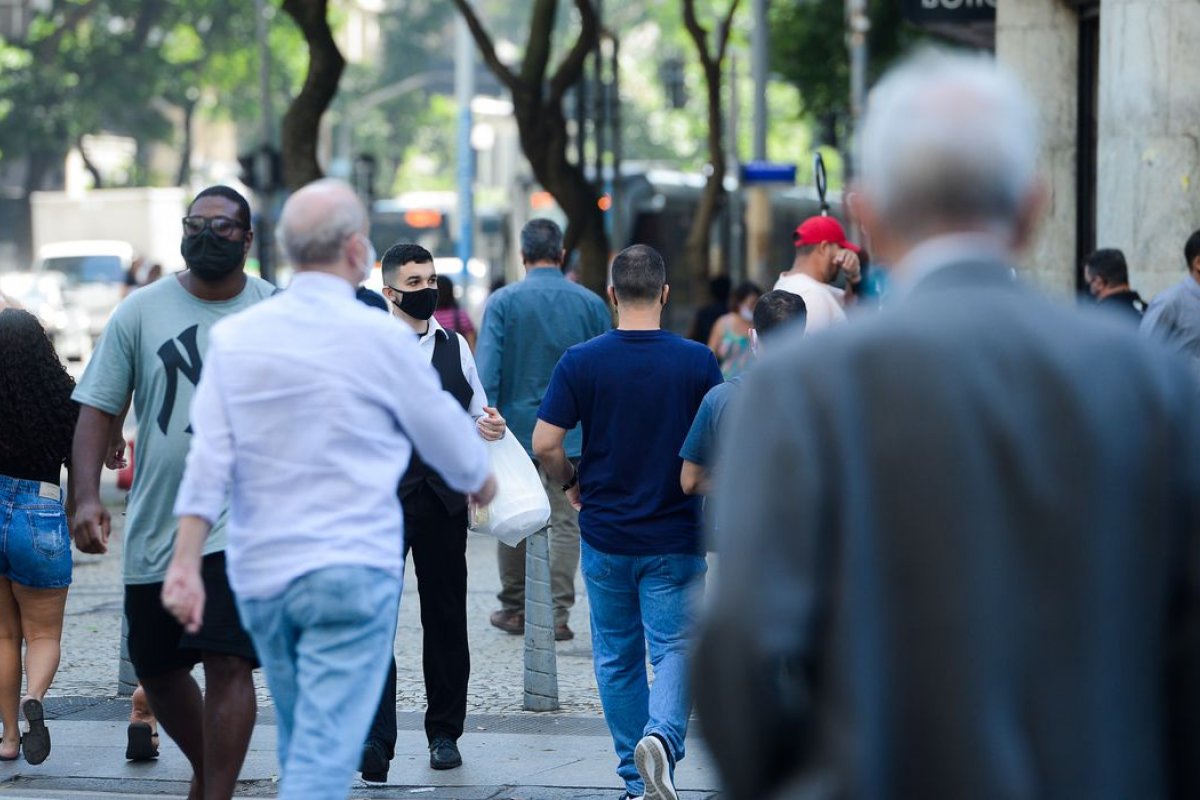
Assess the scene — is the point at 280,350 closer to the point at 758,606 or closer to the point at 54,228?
the point at 758,606

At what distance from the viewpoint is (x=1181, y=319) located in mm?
8750

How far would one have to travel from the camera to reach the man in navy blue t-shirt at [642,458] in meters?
6.25

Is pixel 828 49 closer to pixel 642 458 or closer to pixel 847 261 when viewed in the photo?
pixel 847 261

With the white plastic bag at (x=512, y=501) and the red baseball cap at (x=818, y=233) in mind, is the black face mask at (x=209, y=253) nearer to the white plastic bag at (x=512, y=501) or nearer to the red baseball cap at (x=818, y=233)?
the white plastic bag at (x=512, y=501)

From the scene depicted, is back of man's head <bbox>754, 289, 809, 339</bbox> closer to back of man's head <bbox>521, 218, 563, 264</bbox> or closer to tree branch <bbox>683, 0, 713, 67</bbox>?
back of man's head <bbox>521, 218, 563, 264</bbox>

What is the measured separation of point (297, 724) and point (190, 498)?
0.54 metres

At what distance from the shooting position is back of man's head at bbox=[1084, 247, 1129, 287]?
10.6 meters

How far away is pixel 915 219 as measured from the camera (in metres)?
2.45

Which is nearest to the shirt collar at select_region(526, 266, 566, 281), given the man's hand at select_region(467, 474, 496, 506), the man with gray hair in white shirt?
the man's hand at select_region(467, 474, 496, 506)

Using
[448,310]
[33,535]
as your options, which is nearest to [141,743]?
[33,535]

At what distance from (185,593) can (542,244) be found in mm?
5135

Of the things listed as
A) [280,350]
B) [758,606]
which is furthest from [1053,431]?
[280,350]

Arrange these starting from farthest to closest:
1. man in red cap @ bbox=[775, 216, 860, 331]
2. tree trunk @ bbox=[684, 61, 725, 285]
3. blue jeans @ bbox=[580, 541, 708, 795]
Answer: tree trunk @ bbox=[684, 61, 725, 285] → man in red cap @ bbox=[775, 216, 860, 331] → blue jeans @ bbox=[580, 541, 708, 795]

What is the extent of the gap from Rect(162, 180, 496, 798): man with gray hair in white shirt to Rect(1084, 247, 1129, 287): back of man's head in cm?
686
